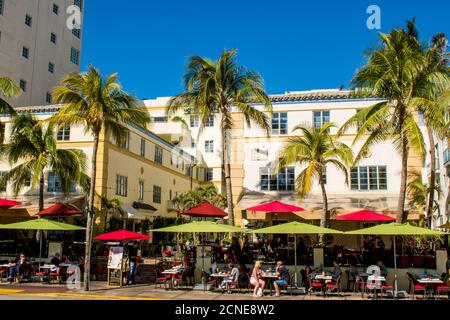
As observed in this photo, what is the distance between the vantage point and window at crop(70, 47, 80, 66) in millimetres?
53781

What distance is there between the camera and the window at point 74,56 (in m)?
53.8

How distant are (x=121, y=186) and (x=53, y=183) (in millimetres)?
4397

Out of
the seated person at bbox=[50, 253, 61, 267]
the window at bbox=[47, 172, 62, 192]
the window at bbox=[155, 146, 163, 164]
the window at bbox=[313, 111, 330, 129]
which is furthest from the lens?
the window at bbox=[155, 146, 163, 164]

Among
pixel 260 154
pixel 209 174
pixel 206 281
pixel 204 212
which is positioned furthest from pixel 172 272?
pixel 209 174

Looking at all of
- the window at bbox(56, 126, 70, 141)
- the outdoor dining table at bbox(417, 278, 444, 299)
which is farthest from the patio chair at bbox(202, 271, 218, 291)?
the window at bbox(56, 126, 70, 141)

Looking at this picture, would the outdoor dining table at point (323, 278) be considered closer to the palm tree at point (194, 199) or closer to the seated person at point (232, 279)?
the seated person at point (232, 279)

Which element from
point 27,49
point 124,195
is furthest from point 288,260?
point 27,49

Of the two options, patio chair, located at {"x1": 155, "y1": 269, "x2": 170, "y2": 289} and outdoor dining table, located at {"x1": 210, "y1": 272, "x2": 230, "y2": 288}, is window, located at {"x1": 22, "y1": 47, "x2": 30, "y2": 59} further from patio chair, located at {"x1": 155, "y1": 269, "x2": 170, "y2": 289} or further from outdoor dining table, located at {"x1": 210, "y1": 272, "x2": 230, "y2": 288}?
outdoor dining table, located at {"x1": 210, "y1": 272, "x2": 230, "y2": 288}

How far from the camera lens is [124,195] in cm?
3306

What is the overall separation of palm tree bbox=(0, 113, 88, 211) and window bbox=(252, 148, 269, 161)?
10.2 metres

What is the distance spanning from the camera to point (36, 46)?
47.7m

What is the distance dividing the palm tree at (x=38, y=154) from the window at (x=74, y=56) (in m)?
28.7

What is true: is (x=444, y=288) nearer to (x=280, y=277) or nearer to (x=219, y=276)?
(x=280, y=277)
